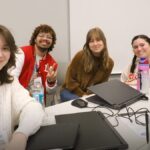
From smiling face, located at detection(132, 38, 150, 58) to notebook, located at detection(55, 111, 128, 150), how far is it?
Result: 115 cm

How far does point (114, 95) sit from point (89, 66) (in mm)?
877

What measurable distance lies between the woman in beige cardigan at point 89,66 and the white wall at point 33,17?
20 centimetres

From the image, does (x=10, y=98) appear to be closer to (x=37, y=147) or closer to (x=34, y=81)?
(x=37, y=147)

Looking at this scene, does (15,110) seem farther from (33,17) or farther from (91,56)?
(33,17)

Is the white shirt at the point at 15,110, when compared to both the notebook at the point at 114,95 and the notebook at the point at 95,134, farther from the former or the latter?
the notebook at the point at 114,95

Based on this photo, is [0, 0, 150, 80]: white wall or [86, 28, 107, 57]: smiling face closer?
[86, 28, 107, 57]: smiling face

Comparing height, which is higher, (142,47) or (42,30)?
(42,30)

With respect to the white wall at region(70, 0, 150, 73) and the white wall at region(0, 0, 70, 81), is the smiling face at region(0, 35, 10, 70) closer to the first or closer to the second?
the white wall at region(0, 0, 70, 81)

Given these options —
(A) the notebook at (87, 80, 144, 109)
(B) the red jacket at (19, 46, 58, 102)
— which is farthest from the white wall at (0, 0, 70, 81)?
(A) the notebook at (87, 80, 144, 109)

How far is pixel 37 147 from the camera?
0.96 metres

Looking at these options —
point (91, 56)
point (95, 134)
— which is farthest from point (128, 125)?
point (91, 56)

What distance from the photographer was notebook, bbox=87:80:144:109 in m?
1.58

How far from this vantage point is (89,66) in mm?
2477

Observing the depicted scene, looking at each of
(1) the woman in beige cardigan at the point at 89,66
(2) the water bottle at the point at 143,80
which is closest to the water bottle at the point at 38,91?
(1) the woman in beige cardigan at the point at 89,66
